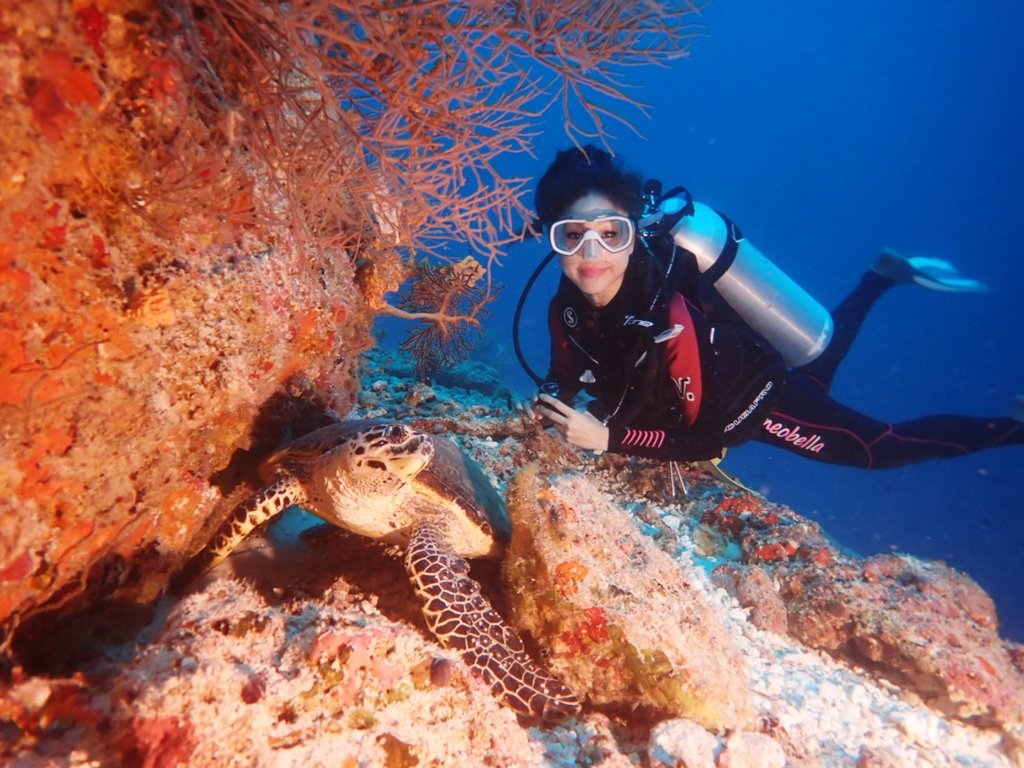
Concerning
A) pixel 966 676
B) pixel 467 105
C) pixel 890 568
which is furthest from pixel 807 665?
pixel 467 105

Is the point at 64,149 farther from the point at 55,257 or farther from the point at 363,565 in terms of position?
the point at 363,565

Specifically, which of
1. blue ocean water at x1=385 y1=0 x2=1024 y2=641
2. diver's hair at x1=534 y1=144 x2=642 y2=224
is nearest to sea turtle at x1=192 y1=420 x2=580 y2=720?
diver's hair at x1=534 y1=144 x2=642 y2=224

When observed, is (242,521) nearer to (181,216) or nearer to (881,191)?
(181,216)

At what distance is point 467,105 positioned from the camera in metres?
3.29

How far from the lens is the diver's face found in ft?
14.9

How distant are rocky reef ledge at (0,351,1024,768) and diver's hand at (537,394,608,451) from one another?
106 cm

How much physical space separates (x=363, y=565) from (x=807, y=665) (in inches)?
138

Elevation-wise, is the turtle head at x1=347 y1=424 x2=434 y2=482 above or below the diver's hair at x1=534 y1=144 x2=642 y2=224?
below

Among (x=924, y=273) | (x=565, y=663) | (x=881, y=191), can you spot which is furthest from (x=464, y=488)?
(x=881, y=191)

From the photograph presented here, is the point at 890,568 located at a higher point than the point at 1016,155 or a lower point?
lower

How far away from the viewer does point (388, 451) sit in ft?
9.71

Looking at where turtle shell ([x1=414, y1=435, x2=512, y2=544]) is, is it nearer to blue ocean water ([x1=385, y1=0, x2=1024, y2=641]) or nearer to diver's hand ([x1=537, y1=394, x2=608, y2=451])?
diver's hand ([x1=537, y1=394, x2=608, y2=451])

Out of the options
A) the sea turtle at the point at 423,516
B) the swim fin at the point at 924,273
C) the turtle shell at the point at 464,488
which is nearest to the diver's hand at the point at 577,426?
the turtle shell at the point at 464,488

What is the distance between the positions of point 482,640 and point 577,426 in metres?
2.23
